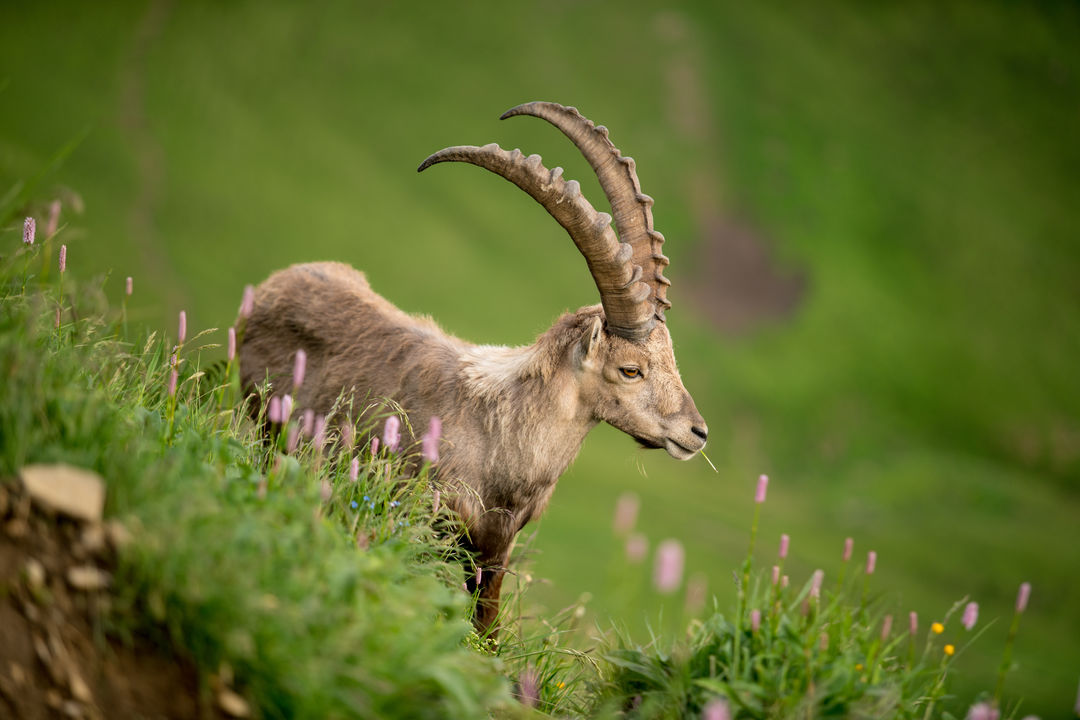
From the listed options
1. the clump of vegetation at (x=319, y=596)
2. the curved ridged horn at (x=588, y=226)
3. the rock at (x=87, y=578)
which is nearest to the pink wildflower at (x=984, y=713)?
the clump of vegetation at (x=319, y=596)

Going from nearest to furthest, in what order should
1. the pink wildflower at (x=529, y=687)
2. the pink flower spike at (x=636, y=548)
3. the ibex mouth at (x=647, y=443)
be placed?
1. the pink flower spike at (x=636, y=548)
2. the pink wildflower at (x=529, y=687)
3. the ibex mouth at (x=647, y=443)

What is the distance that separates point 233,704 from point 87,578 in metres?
0.80

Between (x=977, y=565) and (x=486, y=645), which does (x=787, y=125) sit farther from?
(x=486, y=645)

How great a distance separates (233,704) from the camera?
3.66 m

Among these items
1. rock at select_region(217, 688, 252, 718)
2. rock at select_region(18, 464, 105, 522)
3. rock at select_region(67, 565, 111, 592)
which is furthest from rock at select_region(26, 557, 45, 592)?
rock at select_region(217, 688, 252, 718)

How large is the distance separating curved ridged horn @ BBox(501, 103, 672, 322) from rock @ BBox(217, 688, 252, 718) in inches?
196

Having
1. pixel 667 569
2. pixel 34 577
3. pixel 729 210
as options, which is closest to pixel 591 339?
pixel 667 569

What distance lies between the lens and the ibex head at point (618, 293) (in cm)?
730

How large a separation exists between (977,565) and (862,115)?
49871 mm

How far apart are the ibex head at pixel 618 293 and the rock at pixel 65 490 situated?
13.5 feet

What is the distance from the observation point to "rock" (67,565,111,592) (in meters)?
3.73

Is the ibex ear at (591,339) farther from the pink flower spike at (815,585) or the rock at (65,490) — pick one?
the rock at (65,490)

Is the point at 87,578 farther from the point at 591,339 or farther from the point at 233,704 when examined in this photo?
the point at 591,339

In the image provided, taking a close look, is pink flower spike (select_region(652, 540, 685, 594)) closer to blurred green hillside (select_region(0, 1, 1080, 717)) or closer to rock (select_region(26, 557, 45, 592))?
rock (select_region(26, 557, 45, 592))
